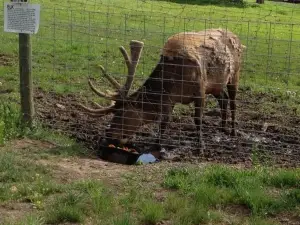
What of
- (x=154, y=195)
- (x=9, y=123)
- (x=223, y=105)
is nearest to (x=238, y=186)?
(x=154, y=195)

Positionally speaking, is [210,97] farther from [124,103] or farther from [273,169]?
[273,169]

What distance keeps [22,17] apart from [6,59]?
5290 mm

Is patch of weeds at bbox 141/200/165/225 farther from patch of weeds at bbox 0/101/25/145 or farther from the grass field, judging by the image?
patch of weeds at bbox 0/101/25/145

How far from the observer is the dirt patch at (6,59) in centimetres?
1230

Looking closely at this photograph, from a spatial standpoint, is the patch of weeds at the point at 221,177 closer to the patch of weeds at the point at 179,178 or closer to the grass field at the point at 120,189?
the grass field at the point at 120,189

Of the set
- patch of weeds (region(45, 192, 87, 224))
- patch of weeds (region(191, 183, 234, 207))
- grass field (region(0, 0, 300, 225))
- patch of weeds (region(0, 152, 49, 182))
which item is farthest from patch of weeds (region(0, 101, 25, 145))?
patch of weeds (region(191, 183, 234, 207))

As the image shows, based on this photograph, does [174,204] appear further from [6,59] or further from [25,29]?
[6,59]

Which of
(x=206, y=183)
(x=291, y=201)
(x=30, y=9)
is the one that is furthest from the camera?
(x=30, y=9)

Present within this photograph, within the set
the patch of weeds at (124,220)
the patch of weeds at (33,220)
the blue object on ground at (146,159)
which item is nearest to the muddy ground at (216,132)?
the blue object on ground at (146,159)

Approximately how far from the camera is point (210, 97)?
10.9 metres

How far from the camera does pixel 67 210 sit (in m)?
5.38

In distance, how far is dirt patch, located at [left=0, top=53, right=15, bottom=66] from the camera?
12305 mm

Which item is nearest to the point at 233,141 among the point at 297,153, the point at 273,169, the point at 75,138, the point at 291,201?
the point at 297,153

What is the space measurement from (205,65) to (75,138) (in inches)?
83.4
